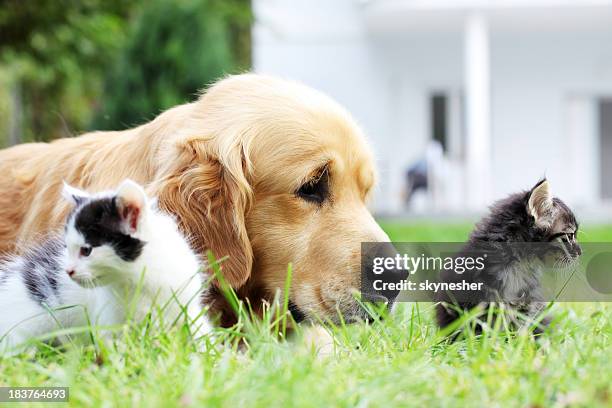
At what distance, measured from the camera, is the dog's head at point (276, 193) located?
4.11 meters

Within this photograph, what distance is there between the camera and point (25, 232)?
4.68 metres

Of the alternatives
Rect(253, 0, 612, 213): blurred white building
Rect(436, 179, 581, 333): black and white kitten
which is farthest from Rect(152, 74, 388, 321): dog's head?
Rect(253, 0, 612, 213): blurred white building

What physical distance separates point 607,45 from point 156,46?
14.7 metres

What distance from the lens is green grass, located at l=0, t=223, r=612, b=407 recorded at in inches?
98.3

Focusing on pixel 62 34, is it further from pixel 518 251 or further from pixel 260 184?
pixel 518 251

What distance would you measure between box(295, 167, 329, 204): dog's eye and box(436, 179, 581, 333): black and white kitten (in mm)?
747

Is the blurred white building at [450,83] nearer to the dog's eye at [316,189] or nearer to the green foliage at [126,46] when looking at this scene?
the green foliage at [126,46]

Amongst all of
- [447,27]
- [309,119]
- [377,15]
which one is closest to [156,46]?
[377,15]

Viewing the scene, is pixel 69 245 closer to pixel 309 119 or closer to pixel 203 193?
pixel 203 193

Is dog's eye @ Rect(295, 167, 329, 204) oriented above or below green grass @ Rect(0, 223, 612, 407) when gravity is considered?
above

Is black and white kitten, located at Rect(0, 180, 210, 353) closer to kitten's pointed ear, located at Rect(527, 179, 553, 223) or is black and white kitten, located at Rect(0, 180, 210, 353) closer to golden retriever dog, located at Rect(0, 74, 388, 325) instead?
golden retriever dog, located at Rect(0, 74, 388, 325)

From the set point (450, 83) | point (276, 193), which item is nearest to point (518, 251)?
point (276, 193)

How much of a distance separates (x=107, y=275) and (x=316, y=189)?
1.31 metres

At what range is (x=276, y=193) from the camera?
4.30 m
